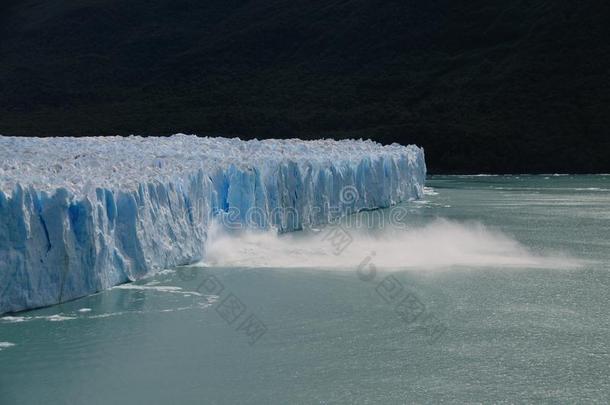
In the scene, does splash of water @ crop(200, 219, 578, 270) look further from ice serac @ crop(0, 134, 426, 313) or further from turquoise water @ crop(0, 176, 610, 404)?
ice serac @ crop(0, 134, 426, 313)

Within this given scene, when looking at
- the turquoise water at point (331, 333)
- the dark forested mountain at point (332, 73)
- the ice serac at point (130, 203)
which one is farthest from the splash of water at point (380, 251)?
the dark forested mountain at point (332, 73)

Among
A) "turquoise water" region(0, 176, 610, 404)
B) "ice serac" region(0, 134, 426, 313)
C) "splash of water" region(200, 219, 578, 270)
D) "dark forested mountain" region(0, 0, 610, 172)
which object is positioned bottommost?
"turquoise water" region(0, 176, 610, 404)

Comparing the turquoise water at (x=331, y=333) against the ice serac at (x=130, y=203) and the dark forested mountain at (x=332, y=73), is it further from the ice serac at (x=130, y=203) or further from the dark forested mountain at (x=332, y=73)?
the dark forested mountain at (x=332, y=73)

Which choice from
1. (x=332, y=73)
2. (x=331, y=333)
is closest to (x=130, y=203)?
(x=331, y=333)

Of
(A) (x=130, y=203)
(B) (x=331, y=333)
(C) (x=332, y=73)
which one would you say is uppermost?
(C) (x=332, y=73)

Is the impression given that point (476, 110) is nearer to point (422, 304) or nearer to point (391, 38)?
point (391, 38)

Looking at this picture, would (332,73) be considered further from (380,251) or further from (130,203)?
(130,203)

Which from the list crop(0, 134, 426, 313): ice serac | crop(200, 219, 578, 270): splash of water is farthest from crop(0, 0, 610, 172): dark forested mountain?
crop(200, 219, 578, 270): splash of water
